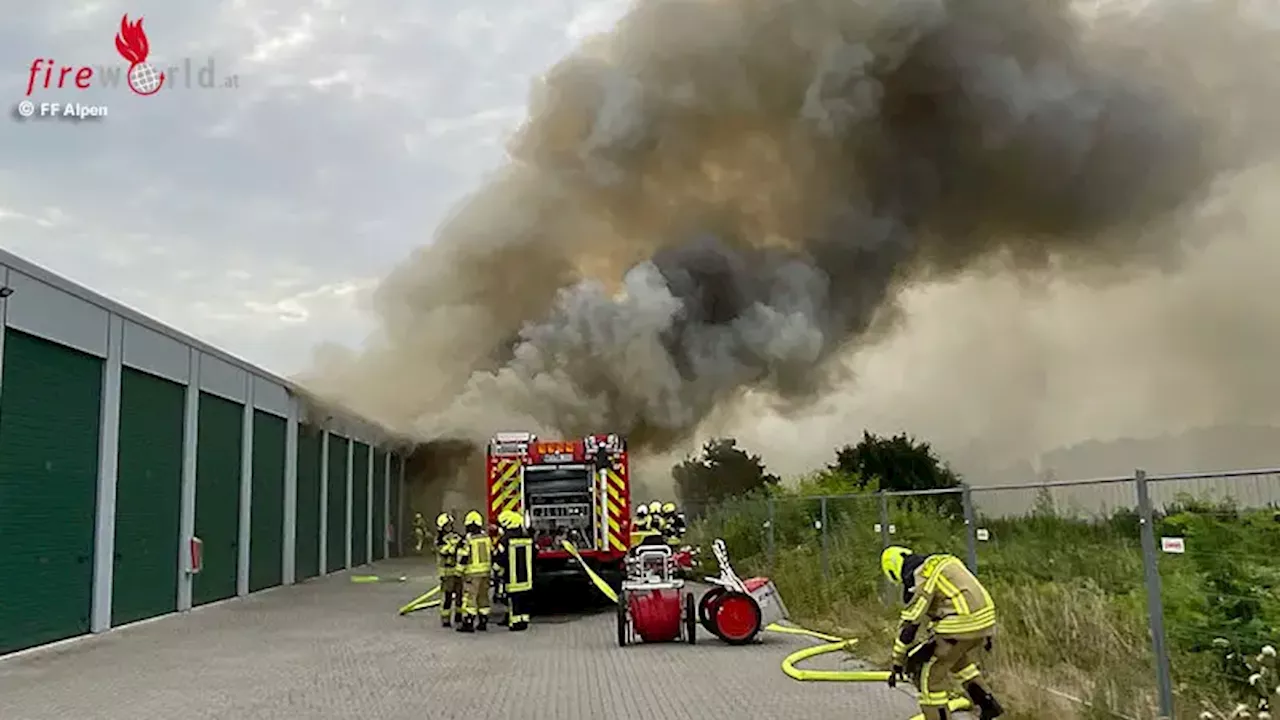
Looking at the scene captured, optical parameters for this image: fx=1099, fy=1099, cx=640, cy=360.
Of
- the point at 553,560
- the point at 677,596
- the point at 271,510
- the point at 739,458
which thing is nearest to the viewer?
the point at 677,596

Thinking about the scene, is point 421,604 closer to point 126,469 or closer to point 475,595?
point 475,595

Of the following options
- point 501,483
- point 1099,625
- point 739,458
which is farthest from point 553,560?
point 739,458

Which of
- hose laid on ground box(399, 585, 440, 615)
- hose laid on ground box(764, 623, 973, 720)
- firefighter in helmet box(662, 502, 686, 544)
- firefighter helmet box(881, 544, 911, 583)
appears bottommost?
hose laid on ground box(764, 623, 973, 720)

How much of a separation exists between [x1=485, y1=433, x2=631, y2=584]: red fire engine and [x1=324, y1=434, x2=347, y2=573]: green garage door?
11348 millimetres

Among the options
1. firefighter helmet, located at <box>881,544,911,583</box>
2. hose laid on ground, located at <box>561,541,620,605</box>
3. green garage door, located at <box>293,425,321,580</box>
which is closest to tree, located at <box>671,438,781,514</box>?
green garage door, located at <box>293,425,321,580</box>

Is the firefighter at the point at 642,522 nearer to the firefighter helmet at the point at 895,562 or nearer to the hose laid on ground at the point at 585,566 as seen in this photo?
the hose laid on ground at the point at 585,566

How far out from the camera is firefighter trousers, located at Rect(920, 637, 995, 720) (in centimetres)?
607

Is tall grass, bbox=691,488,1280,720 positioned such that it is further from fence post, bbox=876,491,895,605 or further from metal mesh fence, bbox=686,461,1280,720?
fence post, bbox=876,491,895,605

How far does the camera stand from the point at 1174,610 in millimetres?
6801

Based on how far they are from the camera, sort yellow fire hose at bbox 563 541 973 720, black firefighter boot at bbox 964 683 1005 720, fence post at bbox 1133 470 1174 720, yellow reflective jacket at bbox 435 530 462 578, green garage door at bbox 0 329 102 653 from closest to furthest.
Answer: black firefighter boot at bbox 964 683 1005 720
fence post at bbox 1133 470 1174 720
yellow fire hose at bbox 563 541 973 720
green garage door at bbox 0 329 102 653
yellow reflective jacket at bbox 435 530 462 578

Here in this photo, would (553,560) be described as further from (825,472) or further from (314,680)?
(825,472)

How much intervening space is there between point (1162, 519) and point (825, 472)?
17939mm

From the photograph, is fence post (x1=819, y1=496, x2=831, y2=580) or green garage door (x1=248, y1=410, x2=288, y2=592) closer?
fence post (x1=819, y1=496, x2=831, y2=580)

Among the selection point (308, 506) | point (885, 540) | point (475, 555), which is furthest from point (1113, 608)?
point (308, 506)
